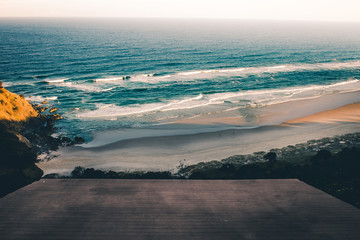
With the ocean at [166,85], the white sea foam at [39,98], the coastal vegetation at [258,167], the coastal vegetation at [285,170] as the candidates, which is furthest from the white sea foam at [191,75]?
the coastal vegetation at [285,170]

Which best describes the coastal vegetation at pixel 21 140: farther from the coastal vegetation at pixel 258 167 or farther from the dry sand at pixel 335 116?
the dry sand at pixel 335 116

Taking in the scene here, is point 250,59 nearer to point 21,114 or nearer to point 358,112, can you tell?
point 358,112

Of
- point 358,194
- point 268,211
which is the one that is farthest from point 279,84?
point 268,211

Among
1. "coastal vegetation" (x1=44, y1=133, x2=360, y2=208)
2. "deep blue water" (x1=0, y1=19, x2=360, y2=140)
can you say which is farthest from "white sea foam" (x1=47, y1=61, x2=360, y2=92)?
"coastal vegetation" (x1=44, y1=133, x2=360, y2=208)

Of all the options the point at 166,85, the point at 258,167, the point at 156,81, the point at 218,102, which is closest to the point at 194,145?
the point at 258,167

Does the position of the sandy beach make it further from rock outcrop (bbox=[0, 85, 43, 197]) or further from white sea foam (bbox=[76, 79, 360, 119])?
white sea foam (bbox=[76, 79, 360, 119])
